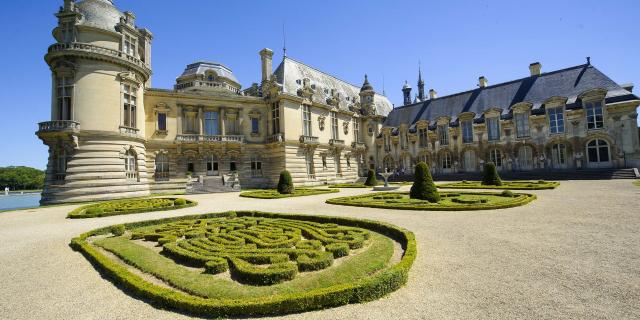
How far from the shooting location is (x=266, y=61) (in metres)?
42.9

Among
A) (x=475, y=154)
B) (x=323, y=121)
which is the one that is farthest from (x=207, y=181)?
(x=475, y=154)

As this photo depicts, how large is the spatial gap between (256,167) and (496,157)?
1387 inches

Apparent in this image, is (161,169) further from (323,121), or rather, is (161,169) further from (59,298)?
(59,298)

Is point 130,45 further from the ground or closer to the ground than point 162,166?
further from the ground

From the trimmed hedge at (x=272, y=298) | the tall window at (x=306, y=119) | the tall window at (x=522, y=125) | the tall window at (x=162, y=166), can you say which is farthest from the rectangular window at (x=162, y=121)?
the tall window at (x=522, y=125)

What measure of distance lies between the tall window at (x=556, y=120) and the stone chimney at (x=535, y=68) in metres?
8.21

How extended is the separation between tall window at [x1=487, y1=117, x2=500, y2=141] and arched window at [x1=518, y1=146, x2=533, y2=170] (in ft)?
11.7

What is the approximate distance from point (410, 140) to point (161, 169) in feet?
130

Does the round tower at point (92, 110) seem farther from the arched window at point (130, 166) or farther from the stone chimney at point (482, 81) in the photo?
the stone chimney at point (482, 81)

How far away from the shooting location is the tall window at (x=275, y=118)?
136 ft

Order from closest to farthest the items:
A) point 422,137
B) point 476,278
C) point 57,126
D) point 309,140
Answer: point 476,278 → point 57,126 → point 309,140 → point 422,137

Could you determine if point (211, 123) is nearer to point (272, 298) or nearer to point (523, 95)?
point (272, 298)

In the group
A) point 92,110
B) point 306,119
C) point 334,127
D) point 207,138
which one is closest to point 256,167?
point 207,138

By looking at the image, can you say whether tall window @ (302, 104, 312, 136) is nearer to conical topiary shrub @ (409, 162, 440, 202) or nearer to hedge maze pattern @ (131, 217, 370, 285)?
conical topiary shrub @ (409, 162, 440, 202)
